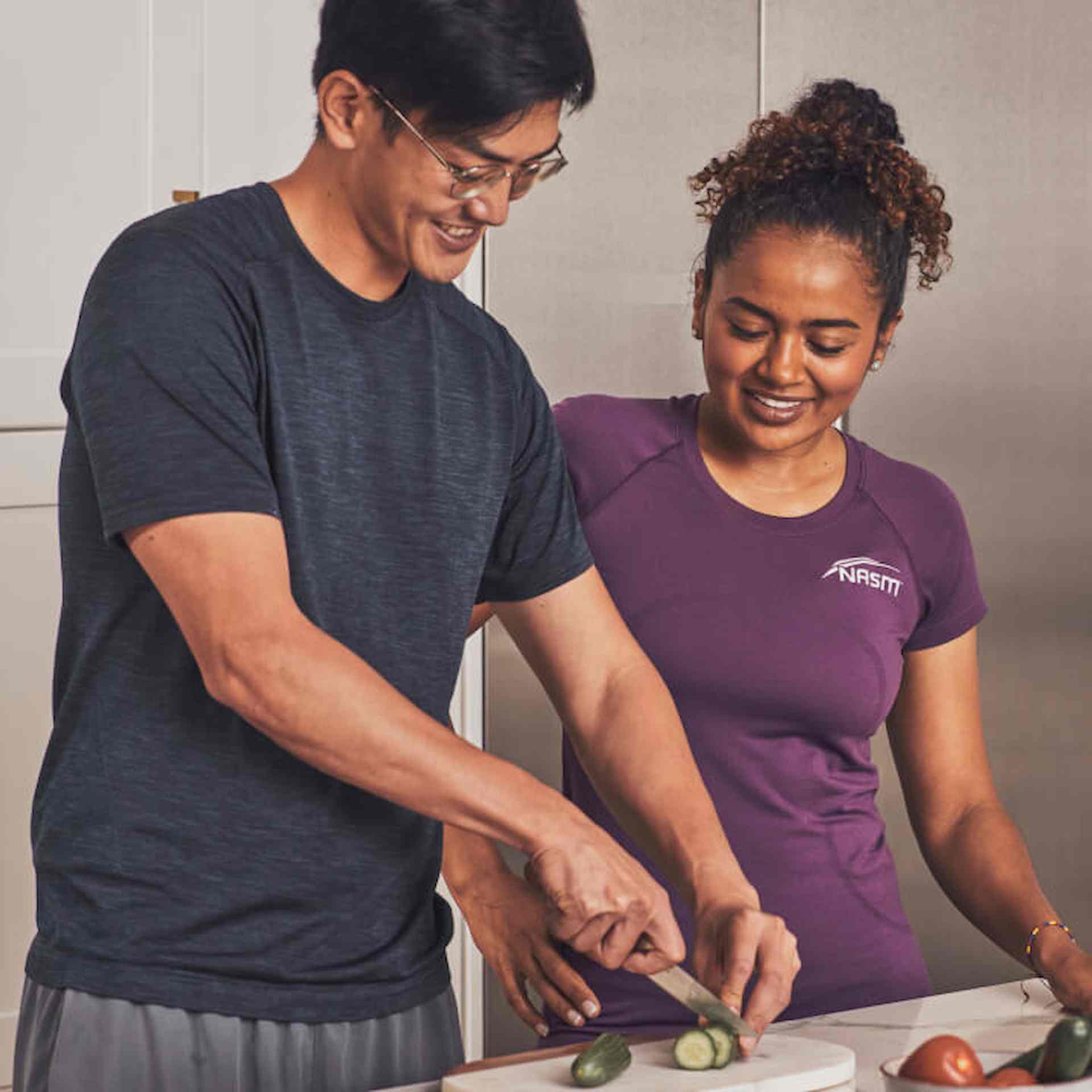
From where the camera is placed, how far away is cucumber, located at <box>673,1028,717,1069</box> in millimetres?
1128

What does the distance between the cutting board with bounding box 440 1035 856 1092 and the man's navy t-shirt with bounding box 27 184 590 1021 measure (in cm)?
17

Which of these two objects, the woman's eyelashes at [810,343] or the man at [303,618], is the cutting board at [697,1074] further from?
the woman's eyelashes at [810,343]

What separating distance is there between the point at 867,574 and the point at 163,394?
773mm

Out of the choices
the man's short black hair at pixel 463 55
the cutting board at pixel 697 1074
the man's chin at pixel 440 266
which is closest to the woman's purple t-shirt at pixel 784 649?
the cutting board at pixel 697 1074

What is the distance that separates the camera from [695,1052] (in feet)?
3.70

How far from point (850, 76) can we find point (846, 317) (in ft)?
3.68

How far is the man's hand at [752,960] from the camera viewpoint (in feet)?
4.05

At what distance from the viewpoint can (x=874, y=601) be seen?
1606mm

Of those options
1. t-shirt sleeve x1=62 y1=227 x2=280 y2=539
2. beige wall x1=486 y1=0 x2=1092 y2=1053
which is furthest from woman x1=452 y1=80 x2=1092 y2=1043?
beige wall x1=486 y1=0 x2=1092 y2=1053

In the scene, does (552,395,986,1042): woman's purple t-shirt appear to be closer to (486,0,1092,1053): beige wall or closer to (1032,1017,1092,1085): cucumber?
(1032,1017,1092,1085): cucumber

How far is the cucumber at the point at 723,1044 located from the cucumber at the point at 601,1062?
6cm

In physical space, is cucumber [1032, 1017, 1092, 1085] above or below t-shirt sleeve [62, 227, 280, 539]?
below

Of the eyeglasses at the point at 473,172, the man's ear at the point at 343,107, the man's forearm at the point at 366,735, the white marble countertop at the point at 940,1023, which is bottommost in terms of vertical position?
the white marble countertop at the point at 940,1023

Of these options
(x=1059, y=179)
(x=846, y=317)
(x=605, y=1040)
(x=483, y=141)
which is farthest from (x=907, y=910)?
(x=483, y=141)
